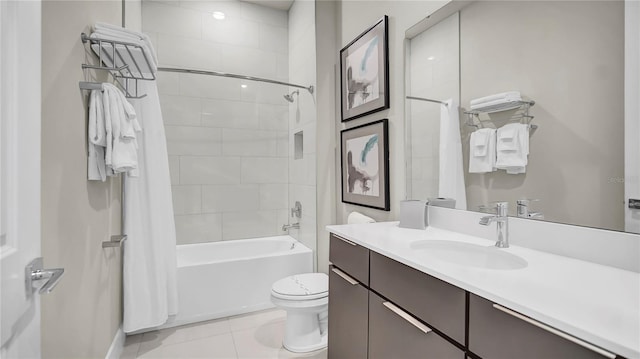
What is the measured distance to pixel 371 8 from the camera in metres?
2.13

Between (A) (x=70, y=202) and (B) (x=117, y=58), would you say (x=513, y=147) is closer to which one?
(A) (x=70, y=202)

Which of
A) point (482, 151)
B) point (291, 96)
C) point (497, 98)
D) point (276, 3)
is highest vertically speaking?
point (276, 3)

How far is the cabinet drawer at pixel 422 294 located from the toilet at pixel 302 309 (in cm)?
75

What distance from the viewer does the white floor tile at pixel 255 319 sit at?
233 cm

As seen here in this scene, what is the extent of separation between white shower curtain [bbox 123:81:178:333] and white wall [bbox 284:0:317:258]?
3.98ft

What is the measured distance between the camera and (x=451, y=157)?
5.10 ft

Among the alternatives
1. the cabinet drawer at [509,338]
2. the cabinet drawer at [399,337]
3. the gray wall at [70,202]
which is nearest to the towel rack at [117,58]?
the gray wall at [70,202]

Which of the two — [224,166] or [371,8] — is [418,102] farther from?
[224,166]

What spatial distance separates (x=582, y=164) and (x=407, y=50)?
3.64 feet

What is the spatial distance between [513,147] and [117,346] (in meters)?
2.46

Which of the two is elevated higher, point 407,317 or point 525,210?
point 525,210

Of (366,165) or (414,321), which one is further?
(366,165)

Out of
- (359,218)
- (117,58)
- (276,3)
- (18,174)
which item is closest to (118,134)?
(117,58)

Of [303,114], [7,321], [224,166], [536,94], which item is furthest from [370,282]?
[224,166]
